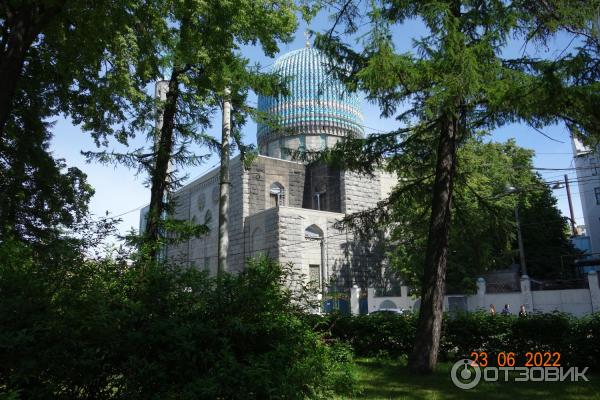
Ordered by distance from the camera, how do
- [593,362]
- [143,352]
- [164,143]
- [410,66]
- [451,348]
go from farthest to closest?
[164,143] → [451,348] → [593,362] → [410,66] → [143,352]

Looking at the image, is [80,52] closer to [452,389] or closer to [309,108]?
[452,389]

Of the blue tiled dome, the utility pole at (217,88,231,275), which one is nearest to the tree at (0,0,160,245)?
the utility pole at (217,88,231,275)

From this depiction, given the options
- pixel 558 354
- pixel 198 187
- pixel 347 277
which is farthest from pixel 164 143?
pixel 198 187

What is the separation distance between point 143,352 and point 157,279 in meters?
0.81

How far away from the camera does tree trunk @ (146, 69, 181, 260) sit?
37.2ft

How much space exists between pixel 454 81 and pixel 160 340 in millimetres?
5552

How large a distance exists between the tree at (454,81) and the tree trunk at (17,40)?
205 inches

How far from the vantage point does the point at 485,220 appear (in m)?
11.2

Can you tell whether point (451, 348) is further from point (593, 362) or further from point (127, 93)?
point (127, 93)

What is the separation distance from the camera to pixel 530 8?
26.4 ft

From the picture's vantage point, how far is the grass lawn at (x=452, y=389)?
6844mm

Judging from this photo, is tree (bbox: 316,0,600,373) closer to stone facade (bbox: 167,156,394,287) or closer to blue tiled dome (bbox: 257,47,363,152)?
stone facade (bbox: 167,156,394,287)

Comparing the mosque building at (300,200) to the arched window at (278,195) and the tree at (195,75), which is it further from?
the tree at (195,75)

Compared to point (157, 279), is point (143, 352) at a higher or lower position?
lower
